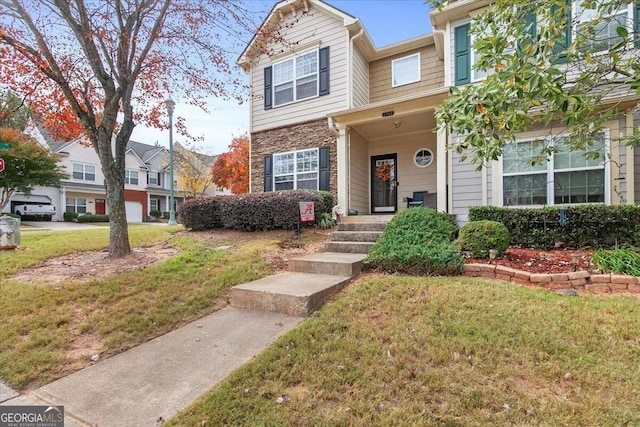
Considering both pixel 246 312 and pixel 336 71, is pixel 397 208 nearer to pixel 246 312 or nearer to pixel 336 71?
pixel 336 71

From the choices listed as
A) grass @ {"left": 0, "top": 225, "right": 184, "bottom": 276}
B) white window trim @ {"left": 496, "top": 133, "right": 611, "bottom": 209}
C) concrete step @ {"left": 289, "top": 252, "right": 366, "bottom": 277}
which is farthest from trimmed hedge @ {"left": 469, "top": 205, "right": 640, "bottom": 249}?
grass @ {"left": 0, "top": 225, "right": 184, "bottom": 276}

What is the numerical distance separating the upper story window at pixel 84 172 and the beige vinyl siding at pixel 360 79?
89.5 ft

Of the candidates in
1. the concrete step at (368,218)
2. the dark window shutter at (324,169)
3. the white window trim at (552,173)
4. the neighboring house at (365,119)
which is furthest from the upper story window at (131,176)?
the white window trim at (552,173)

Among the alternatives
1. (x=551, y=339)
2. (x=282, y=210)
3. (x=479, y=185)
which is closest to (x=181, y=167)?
(x=282, y=210)

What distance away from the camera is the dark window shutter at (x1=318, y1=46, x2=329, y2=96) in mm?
9891

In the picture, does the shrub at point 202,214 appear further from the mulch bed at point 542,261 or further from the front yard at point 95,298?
the mulch bed at point 542,261

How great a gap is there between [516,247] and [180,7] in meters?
8.24

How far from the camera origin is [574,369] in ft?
7.91

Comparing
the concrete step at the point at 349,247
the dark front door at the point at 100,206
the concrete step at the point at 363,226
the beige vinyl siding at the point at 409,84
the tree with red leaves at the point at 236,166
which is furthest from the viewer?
the dark front door at the point at 100,206

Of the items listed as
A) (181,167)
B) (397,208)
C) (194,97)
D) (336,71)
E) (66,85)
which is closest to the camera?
(66,85)

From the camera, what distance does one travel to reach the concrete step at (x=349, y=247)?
611 cm

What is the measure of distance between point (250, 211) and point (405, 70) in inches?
278

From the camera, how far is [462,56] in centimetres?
787

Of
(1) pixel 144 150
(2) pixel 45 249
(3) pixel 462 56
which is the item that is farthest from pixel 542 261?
(1) pixel 144 150
